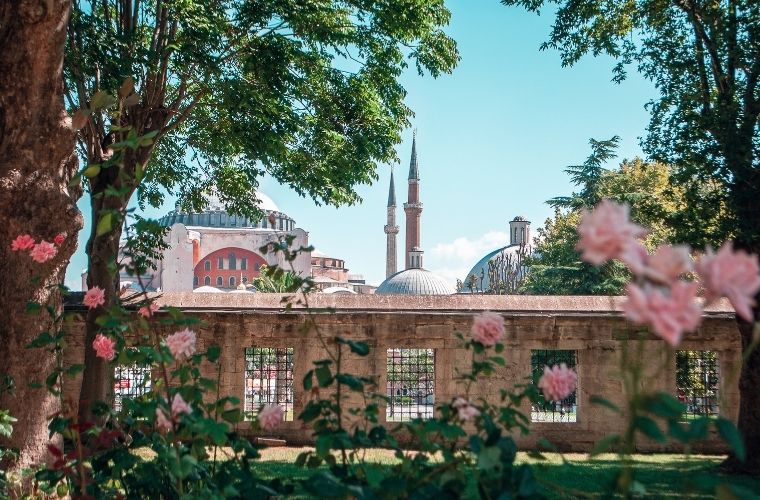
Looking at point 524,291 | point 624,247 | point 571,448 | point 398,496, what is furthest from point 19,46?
point 524,291

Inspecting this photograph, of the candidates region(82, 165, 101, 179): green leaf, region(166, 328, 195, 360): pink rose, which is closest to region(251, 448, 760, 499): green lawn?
region(166, 328, 195, 360): pink rose

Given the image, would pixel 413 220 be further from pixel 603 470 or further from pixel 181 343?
pixel 181 343

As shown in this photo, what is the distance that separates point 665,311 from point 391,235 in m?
95.6

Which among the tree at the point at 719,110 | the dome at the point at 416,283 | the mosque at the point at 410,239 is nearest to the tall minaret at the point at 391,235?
the mosque at the point at 410,239

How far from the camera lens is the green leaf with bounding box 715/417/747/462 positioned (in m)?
1.47

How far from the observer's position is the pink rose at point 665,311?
118 centimetres

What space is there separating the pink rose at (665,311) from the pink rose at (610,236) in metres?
0.09

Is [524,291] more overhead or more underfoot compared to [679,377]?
more overhead

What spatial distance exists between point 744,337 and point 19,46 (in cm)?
844

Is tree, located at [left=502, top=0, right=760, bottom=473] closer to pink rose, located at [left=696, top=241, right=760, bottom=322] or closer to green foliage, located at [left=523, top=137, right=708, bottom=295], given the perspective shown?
pink rose, located at [left=696, top=241, right=760, bottom=322]

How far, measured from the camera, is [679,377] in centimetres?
1397

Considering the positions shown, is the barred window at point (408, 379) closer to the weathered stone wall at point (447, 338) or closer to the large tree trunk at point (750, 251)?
the weathered stone wall at point (447, 338)

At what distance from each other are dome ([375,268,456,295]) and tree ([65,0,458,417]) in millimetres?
62561

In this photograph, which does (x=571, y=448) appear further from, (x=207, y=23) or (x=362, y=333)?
(x=207, y=23)
